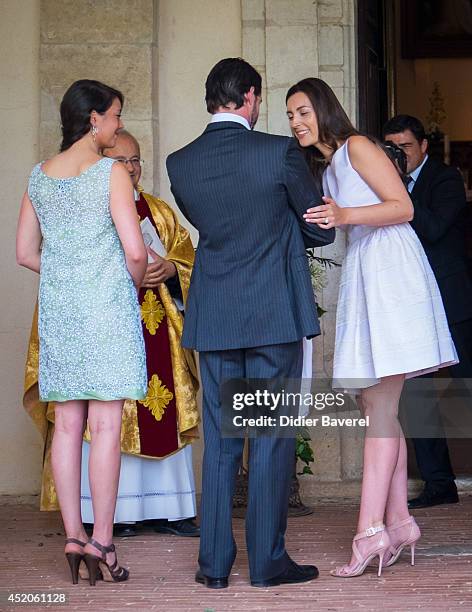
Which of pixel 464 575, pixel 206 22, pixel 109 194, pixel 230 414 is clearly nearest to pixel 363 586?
pixel 464 575

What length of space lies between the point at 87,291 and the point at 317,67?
2615mm

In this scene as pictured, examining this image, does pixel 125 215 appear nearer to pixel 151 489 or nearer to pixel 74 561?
pixel 74 561

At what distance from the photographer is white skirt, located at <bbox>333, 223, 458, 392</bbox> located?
4875 mm

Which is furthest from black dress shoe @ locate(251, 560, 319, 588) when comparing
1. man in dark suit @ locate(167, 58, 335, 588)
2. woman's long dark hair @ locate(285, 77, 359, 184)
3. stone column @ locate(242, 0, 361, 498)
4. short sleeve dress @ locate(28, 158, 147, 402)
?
stone column @ locate(242, 0, 361, 498)

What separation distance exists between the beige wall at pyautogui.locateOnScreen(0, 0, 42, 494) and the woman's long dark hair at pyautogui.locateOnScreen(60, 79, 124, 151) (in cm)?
220

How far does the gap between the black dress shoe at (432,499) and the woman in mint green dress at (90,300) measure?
207 cm

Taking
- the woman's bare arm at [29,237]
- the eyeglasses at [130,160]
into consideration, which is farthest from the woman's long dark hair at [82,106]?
the eyeglasses at [130,160]

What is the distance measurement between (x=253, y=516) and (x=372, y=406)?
668 mm

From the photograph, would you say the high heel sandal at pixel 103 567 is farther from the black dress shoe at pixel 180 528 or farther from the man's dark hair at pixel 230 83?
the man's dark hair at pixel 230 83

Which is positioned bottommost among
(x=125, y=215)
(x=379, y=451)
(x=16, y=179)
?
(x=379, y=451)

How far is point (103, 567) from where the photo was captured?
Result: 4.89 meters

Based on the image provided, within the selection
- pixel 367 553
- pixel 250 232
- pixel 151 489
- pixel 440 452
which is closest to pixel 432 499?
pixel 440 452

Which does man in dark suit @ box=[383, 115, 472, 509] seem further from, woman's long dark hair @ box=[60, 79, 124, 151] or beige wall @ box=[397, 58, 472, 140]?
beige wall @ box=[397, 58, 472, 140]

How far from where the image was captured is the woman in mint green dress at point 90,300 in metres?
4.77
